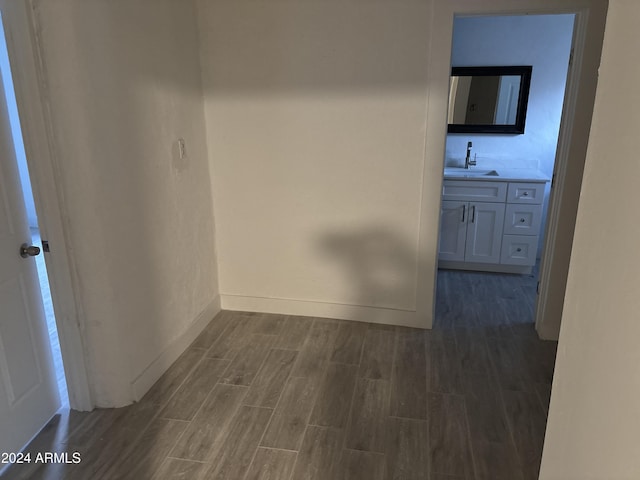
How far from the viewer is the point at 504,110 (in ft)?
14.1

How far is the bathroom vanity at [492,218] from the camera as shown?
3912 mm

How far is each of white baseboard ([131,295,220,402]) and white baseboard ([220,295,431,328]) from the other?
171 millimetres

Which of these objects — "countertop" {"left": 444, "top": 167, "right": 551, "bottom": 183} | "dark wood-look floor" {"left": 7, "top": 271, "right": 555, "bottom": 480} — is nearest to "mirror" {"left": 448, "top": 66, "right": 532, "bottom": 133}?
"countertop" {"left": 444, "top": 167, "right": 551, "bottom": 183}

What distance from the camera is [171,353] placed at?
280 centimetres

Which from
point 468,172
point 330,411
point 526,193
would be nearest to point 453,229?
point 468,172

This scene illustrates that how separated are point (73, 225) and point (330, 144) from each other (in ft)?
5.23

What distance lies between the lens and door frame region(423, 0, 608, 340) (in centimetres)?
260

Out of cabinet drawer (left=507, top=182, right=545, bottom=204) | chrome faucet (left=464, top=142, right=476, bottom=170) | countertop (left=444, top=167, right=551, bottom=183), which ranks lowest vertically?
cabinet drawer (left=507, top=182, right=545, bottom=204)

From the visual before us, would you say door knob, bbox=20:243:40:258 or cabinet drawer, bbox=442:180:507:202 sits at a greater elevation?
door knob, bbox=20:243:40:258

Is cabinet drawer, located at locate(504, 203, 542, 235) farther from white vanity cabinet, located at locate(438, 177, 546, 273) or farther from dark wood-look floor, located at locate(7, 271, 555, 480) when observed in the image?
dark wood-look floor, located at locate(7, 271, 555, 480)

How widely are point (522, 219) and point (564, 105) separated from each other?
1344 mm

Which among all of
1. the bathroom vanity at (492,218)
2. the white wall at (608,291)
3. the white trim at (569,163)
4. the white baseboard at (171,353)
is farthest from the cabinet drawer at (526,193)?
the white wall at (608,291)

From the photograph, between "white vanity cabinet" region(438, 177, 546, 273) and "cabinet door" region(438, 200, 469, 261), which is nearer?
"white vanity cabinet" region(438, 177, 546, 273)

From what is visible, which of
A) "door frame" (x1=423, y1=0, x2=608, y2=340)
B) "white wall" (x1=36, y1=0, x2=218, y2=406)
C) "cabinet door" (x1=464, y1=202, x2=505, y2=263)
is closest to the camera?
"white wall" (x1=36, y1=0, x2=218, y2=406)
